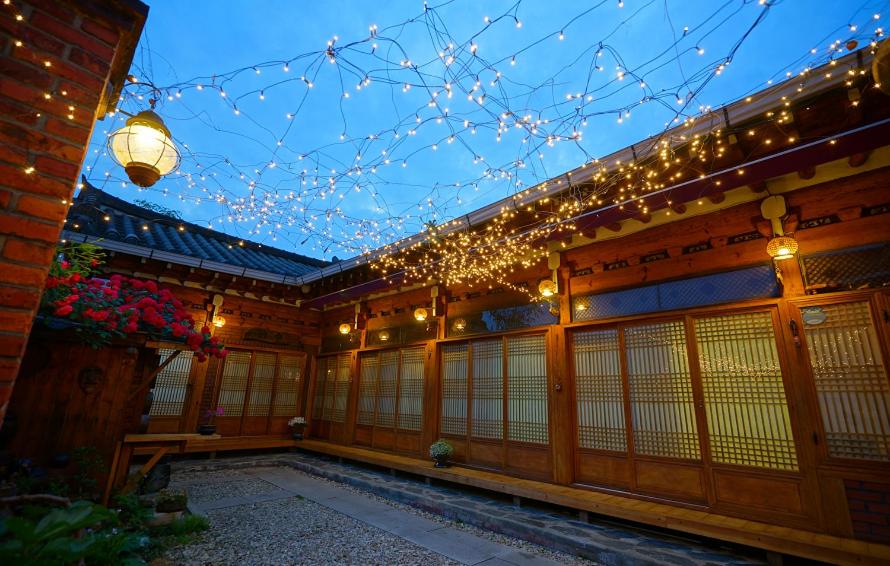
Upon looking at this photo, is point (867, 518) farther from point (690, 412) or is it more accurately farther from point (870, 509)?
point (690, 412)

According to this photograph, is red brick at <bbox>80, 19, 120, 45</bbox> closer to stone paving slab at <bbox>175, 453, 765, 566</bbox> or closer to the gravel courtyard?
the gravel courtyard

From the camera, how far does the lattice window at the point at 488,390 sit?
5980 millimetres

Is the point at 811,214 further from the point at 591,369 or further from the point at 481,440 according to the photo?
the point at 481,440

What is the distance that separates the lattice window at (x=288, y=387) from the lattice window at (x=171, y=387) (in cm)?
174

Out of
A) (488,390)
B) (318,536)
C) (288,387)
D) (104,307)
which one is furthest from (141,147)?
(288,387)

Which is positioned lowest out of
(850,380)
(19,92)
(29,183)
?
(850,380)

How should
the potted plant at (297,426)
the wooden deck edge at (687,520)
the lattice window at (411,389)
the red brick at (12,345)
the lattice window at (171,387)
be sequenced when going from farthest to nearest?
the potted plant at (297,426)
the lattice window at (171,387)
the lattice window at (411,389)
the wooden deck edge at (687,520)
the red brick at (12,345)

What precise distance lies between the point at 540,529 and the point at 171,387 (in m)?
6.94

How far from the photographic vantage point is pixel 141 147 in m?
2.59

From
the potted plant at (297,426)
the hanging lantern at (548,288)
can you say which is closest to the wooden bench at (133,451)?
the potted plant at (297,426)

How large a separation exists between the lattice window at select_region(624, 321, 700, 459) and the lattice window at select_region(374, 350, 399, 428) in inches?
169

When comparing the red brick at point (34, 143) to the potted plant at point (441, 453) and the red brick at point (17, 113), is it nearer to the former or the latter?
the red brick at point (17, 113)

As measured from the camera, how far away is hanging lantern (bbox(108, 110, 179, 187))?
258 cm

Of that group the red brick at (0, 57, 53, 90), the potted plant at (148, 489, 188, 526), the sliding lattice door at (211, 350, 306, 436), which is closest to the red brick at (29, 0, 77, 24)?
the red brick at (0, 57, 53, 90)
